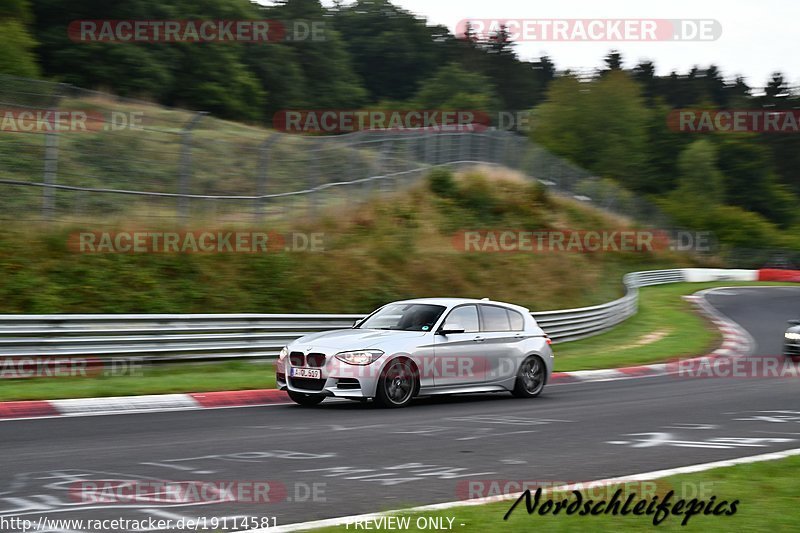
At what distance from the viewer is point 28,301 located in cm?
1684

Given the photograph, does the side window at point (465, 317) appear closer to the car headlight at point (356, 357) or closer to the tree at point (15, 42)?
the car headlight at point (356, 357)

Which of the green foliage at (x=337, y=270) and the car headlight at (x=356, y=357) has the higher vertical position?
the green foliage at (x=337, y=270)

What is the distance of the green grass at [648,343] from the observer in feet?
70.8

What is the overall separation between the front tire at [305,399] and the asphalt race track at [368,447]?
0.86 ft

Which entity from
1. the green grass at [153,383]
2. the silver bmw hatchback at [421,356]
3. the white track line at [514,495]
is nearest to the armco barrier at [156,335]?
the green grass at [153,383]

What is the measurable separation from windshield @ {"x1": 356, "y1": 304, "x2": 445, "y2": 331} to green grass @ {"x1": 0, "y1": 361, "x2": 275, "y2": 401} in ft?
6.67

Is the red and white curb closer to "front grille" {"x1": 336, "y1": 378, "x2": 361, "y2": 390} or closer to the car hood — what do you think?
the car hood

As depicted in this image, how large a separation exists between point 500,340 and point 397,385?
6.85 feet

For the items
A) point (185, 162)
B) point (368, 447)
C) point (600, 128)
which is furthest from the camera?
point (600, 128)

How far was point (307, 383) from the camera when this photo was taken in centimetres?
1239

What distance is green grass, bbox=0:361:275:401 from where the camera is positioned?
507 inches

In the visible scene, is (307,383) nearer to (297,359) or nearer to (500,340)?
(297,359)

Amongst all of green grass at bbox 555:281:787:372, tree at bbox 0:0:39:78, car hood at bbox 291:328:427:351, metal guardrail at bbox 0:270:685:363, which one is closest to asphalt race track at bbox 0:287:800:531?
car hood at bbox 291:328:427:351

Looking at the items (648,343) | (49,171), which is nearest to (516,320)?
(49,171)
